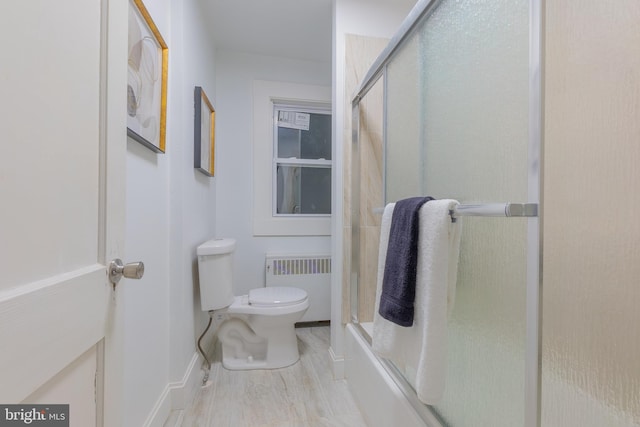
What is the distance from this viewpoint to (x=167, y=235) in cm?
131

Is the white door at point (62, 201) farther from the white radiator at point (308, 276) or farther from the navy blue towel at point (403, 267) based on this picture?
the white radiator at point (308, 276)

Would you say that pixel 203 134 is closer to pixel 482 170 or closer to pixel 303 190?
pixel 303 190

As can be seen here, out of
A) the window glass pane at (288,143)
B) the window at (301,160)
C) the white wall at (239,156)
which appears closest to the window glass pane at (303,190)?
the window at (301,160)

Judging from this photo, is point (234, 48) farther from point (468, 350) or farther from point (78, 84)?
point (468, 350)

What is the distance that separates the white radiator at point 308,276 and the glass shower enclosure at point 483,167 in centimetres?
125

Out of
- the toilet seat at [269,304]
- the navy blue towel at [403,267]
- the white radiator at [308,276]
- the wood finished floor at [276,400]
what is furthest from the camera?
the white radiator at [308,276]

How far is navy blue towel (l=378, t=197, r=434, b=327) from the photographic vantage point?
0.82 m

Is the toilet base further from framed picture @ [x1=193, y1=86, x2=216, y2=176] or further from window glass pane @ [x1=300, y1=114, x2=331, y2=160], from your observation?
window glass pane @ [x1=300, y1=114, x2=331, y2=160]

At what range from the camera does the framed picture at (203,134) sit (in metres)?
1.64

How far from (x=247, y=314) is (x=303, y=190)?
1.17m

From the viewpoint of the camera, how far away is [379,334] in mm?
968

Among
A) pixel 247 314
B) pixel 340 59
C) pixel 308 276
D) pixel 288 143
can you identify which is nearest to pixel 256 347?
pixel 247 314

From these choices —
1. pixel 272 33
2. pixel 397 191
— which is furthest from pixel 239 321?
pixel 272 33

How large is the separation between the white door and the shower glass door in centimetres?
94
